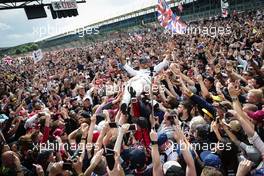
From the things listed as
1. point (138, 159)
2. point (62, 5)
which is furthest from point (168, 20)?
point (138, 159)

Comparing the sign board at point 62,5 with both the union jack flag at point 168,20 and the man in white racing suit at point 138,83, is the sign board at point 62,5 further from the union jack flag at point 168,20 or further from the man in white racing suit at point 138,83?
the man in white racing suit at point 138,83

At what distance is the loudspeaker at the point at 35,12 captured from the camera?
1978 centimetres

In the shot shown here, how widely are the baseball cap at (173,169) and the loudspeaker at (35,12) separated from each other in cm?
1717

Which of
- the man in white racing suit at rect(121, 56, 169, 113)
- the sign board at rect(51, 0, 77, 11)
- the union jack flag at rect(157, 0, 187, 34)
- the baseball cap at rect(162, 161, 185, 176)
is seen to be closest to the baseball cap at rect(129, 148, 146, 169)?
the baseball cap at rect(162, 161, 185, 176)

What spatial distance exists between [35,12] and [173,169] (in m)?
17.4

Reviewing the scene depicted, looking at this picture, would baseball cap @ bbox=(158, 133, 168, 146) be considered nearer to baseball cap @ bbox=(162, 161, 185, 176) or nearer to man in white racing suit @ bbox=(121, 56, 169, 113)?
baseball cap @ bbox=(162, 161, 185, 176)

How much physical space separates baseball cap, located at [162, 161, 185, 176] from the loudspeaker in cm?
1717

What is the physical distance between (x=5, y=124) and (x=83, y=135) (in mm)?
2557

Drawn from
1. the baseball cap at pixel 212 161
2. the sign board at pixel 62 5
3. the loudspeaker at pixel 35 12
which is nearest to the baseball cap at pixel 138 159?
the baseball cap at pixel 212 161

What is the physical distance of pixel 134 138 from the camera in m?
5.62

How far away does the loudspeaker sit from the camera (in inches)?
779

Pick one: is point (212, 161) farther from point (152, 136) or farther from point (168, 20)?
point (168, 20)

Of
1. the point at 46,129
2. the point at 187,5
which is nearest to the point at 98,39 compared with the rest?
the point at 187,5

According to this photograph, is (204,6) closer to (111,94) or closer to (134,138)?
(111,94)
